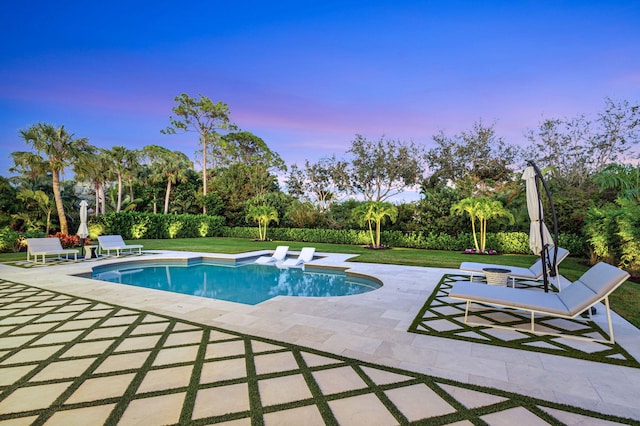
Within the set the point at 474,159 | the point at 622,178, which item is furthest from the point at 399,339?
the point at 474,159

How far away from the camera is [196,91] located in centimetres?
2752

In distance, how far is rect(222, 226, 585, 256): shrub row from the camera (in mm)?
12484

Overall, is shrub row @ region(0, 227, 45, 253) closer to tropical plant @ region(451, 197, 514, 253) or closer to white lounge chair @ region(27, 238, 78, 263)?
white lounge chair @ region(27, 238, 78, 263)

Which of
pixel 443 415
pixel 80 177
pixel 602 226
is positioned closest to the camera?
pixel 443 415

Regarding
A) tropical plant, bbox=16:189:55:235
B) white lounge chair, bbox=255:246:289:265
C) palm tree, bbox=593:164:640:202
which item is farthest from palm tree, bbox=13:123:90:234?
palm tree, bbox=593:164:640:202

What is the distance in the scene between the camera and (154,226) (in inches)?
801

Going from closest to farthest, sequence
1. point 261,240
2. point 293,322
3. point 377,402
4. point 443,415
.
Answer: point 443,415
point 377,402
point 293,322
point 261,240

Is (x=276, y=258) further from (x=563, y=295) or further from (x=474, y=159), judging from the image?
(x=474, y=159)

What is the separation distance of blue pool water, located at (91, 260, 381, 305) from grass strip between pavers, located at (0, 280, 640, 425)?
2792 mm

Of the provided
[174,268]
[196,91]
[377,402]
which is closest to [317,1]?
[174,268]

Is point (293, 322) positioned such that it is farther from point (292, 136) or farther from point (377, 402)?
point (292, 136)

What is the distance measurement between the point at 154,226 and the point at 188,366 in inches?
791

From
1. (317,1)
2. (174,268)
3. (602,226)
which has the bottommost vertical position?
(174,268)

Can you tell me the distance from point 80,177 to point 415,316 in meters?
17.8
